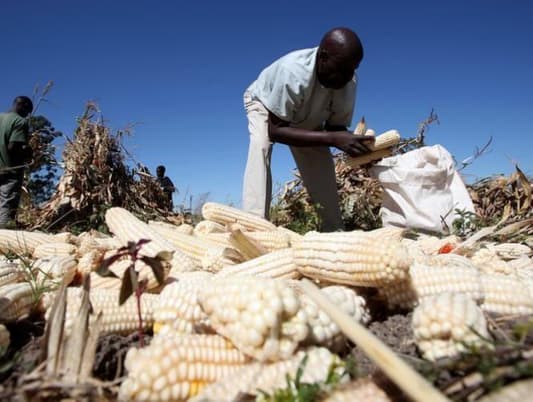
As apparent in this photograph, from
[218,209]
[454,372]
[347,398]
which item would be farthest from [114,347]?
[218,209]

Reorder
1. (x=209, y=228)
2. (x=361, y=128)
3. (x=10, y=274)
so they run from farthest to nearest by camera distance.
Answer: (x=361, y=128) → (x=209, y=228) → (x=10, y=274)

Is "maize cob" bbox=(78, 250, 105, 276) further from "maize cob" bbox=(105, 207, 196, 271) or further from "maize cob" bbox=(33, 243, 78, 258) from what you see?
"maize cob" bbox=(33, 243, 78, 258)

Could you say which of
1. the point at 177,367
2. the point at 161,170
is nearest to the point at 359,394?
the point at 177,367

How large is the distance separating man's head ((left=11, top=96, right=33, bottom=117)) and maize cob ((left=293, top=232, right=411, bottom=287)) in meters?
7.96

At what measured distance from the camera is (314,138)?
16.1 feet

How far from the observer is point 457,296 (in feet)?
4.35

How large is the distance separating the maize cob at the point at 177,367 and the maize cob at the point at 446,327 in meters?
0.55

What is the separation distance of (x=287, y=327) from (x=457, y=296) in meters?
0.55

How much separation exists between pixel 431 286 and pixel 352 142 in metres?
3.20

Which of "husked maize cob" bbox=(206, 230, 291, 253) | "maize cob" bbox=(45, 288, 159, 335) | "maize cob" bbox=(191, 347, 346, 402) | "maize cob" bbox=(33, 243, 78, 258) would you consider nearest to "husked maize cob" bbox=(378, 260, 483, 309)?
"maize cob" bbox=(191, 347, 346, 402)

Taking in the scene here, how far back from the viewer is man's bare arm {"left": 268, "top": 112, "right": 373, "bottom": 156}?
15.7 feet

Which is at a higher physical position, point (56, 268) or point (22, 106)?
point (22, 106)

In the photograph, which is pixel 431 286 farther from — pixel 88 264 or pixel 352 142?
pixel 352 142

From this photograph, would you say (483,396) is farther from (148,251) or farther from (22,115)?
(22,115)
